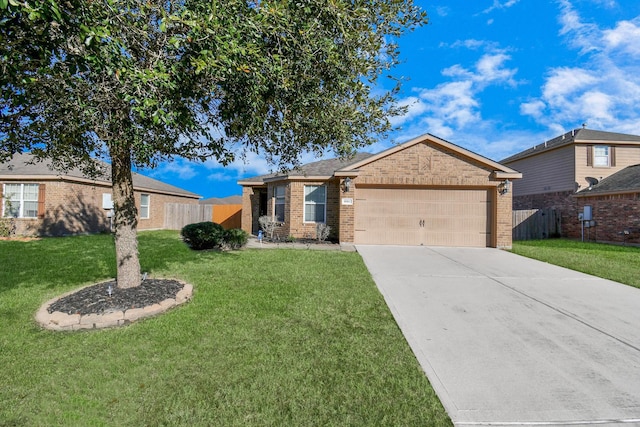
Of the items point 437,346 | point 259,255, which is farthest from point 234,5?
point 259,255

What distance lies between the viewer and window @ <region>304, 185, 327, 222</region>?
13.0m

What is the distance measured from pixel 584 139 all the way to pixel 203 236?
19.3 meters

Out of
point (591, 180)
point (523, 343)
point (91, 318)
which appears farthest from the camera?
point (591, 180)

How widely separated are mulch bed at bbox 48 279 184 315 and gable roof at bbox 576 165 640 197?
17661mm

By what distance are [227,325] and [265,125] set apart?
3.41 meters

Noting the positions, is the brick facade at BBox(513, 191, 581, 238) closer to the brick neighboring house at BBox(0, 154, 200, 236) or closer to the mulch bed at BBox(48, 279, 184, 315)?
the mulch bed at BBox(48, 279, 184, 315)

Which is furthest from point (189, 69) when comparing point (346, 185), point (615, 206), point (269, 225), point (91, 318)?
point (615, 206)

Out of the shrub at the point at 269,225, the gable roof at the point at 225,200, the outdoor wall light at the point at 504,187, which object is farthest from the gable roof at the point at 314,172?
the gable roof at the point at 225,200

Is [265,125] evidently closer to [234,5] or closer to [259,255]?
[234,5]

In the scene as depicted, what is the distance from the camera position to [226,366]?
295 cm

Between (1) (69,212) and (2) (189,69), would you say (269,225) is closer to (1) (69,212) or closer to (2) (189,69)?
(1) (69,212)

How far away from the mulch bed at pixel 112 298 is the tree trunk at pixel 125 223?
23 cm

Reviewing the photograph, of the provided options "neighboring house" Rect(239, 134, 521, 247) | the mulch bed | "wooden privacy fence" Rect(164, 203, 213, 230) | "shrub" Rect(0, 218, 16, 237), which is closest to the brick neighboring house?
"shrub" Rect(0, 218, 16, 237)

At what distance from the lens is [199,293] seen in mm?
5188
